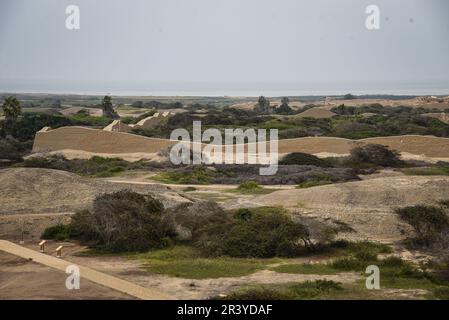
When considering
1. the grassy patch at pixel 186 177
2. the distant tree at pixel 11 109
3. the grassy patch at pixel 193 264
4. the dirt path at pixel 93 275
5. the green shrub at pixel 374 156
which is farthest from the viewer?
the distant tree at pixel 11 109

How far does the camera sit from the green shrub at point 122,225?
1762 cm

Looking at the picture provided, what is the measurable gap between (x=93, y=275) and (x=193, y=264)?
247 cm

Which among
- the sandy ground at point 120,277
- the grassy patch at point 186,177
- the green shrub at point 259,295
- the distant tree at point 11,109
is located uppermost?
the distant tree at point 11,109

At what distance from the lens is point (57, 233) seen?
19094 mm

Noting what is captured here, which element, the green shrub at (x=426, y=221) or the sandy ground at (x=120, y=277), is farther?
the green shrub at (x=426, y=221)

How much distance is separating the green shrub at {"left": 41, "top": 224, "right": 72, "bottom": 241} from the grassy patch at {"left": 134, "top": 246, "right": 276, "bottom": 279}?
3106 millimetres

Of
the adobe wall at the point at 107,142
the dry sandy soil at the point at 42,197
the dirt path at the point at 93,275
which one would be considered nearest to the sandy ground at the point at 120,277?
the dirt path at the point at 93,275

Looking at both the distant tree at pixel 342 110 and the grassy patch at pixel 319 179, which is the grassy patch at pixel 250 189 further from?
the distant tree at pixel 342 110

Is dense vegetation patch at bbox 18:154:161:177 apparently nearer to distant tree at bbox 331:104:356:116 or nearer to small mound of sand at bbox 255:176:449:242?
small mound of sand at bbox 255:176:449:242

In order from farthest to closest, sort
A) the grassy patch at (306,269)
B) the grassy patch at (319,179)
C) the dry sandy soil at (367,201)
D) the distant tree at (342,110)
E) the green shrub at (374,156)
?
the distant tree at (342,110), the green shrub at (374,156), the grassy patch at (319,179), the dry sandy soil at (367,201), the grassy patch at (306,269)

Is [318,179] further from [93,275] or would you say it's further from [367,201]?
[93,275]

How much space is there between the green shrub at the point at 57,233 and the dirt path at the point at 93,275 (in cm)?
146

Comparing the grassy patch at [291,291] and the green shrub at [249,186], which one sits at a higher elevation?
the grassy patch at [291,291]

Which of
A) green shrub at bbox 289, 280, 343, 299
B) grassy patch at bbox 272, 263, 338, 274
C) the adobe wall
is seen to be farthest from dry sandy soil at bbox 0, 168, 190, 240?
the adobe wall
